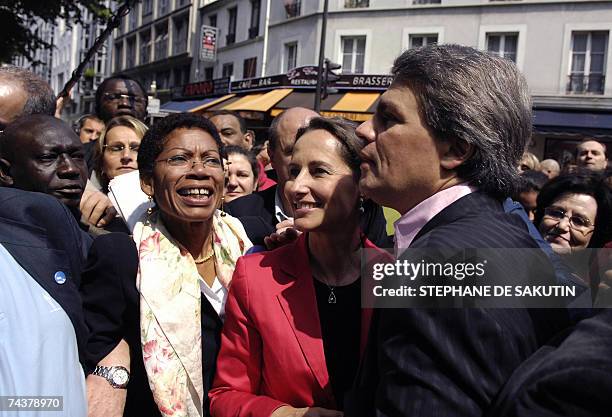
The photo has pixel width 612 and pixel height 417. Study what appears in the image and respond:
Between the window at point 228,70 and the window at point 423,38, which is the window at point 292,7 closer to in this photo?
the window at point 228,70

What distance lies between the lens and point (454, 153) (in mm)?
1636

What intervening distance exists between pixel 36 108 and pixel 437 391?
2.57 metres

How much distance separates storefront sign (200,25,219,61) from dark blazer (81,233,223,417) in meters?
28.6

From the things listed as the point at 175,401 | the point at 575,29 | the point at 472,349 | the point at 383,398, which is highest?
the point at 575,29

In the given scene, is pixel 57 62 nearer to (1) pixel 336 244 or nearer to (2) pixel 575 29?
(2) pixel 575 29

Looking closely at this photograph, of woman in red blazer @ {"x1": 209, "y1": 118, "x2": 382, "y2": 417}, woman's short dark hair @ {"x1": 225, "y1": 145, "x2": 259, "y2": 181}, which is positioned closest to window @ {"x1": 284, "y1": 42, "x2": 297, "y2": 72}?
woman's short dark hair @ {"x1": 225, "y1": 145, "x2": 259, "y2": 181}

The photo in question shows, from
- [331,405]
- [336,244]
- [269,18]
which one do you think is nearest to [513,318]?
[331,405]

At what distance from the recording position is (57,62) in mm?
54500

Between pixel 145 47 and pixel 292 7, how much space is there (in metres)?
18.1

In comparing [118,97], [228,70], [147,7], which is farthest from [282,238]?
[147,7]

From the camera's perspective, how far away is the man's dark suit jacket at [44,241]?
1618 millimetres

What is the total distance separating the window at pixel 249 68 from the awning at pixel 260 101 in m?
4.06

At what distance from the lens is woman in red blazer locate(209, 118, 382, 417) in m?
1.99

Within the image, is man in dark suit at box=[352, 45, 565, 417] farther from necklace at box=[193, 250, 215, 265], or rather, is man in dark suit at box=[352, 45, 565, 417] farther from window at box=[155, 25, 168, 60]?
window at box=[155, 25, 168, 60]
